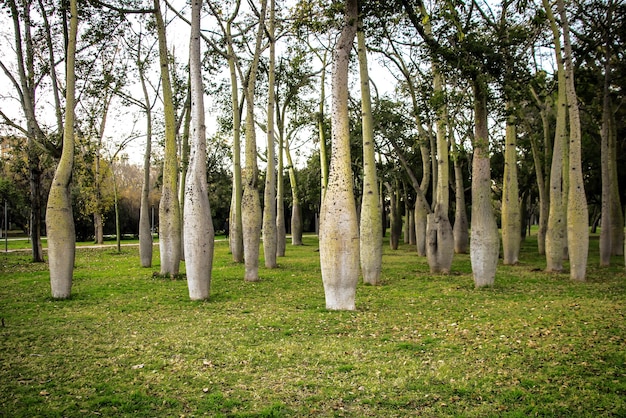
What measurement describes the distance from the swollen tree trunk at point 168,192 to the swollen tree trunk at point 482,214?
853 centimetres

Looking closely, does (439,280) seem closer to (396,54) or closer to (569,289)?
(569,289)

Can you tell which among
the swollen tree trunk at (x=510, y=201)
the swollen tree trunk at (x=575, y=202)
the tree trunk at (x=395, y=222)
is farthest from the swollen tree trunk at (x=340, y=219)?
the tree trunk at (x=395, y=222)

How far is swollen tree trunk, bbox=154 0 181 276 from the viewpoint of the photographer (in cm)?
1489

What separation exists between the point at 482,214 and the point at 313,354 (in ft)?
25.9

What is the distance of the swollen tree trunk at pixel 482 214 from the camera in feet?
43.5

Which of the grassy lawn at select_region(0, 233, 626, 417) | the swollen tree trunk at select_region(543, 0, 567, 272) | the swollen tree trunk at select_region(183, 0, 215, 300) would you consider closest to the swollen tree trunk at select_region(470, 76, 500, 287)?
the grassy lawn at select_region(0, 233, 626, 417)

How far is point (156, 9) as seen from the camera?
15641 mm

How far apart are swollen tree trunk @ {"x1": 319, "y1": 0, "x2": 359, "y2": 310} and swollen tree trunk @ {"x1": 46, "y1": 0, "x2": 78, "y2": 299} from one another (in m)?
6.03

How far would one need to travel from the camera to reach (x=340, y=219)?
9.67 meters

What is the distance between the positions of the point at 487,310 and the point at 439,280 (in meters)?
5.56

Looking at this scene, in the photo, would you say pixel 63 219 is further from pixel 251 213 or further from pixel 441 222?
pixel 441 222

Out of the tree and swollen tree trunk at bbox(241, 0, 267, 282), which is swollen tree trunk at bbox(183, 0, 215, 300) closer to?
swollen tree trunk at bbox(241, 0, 267, 282)

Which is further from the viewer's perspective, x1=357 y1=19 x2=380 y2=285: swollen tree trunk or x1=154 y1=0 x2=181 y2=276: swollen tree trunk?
x1=154 y1=0 x2=181 y2=276: swollen tree trunk

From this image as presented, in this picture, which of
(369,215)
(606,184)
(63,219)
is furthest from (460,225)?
(63,219)
